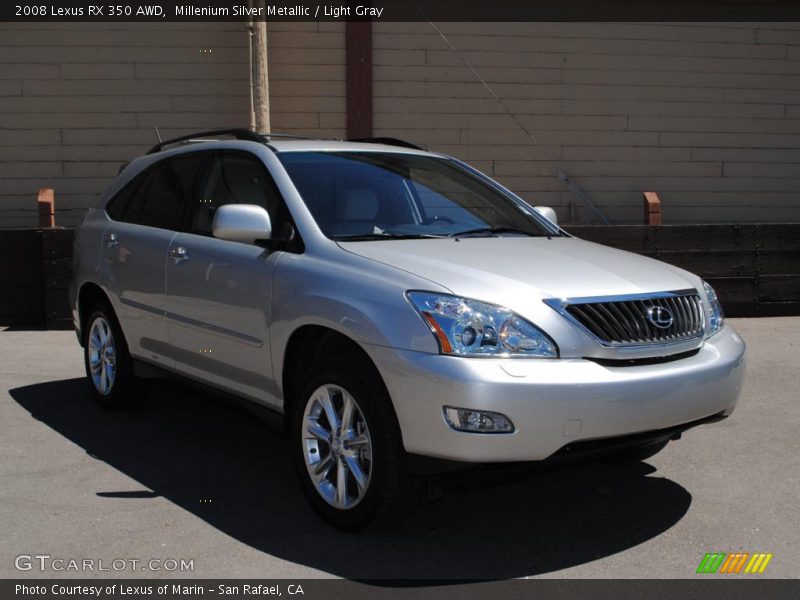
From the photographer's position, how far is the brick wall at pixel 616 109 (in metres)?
11.4

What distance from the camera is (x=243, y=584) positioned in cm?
352

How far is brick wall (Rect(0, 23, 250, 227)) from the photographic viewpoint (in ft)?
36.3

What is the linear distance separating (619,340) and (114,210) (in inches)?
150

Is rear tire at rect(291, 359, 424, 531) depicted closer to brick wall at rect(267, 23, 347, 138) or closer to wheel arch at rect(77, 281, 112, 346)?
wheel arch at rect(77, 281, 112, 346)

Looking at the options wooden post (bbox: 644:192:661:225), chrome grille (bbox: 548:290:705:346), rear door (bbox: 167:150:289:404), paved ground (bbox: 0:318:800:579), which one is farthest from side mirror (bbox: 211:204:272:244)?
wooden post (bbox: 644:192:661:225)

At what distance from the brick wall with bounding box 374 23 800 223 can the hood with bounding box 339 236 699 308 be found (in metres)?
7.05

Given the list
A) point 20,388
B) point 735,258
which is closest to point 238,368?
point 20,388

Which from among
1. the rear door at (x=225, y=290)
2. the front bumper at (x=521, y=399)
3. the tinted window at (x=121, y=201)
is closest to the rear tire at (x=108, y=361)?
the tinted window at (x=121, y=201)

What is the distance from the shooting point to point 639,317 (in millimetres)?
3904

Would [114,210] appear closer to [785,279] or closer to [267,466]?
[267,466]

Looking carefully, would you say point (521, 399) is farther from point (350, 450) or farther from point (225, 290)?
point (225, 290)

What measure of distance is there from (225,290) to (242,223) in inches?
19.5

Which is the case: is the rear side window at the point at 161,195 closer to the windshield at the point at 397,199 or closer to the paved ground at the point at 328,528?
the windshield at the point at 397,199

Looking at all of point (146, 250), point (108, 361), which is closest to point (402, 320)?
point (146, 250)
